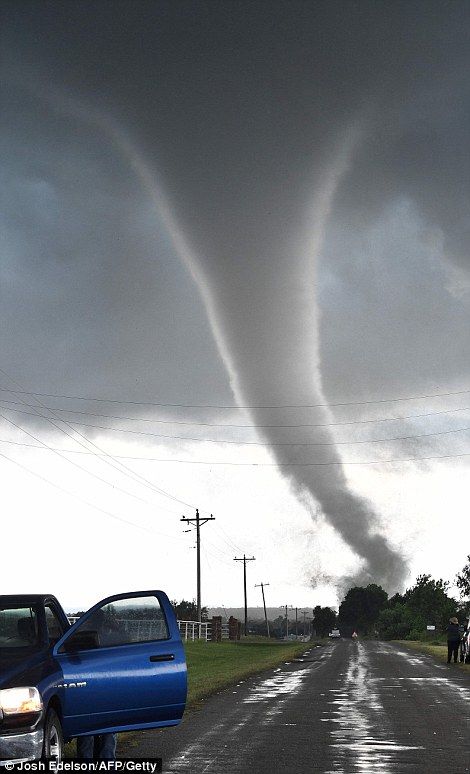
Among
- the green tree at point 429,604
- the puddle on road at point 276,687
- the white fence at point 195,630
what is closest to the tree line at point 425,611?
the green tree at point 429,604

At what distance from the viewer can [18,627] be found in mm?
11086

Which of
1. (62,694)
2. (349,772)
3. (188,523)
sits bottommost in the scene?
(349,772)

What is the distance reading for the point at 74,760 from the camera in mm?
10812

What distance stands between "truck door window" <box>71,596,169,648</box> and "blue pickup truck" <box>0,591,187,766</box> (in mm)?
11

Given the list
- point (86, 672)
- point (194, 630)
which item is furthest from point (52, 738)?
point (194, 630)

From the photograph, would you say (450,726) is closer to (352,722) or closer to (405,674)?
(352,722)

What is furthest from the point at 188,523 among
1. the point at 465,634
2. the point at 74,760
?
the point at 74,760

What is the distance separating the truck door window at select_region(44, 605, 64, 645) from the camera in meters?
11.5

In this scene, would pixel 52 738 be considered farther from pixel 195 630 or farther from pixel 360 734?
pixel 195 630

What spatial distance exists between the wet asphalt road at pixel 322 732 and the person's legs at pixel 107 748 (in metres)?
0.70

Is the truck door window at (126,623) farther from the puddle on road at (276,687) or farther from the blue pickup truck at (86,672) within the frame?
the puddle on road at (276,687)

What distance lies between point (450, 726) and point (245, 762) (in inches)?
202

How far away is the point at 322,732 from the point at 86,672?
19.0ft

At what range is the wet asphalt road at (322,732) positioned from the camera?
38.2 ft
